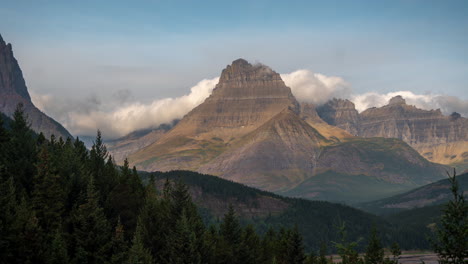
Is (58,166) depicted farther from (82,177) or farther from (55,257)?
(55,257)

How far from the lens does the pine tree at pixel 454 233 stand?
47.8 meters

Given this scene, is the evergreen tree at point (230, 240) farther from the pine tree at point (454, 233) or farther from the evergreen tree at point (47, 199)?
the pine tree at point (454, 233)

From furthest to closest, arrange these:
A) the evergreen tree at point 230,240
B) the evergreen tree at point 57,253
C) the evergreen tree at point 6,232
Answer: the evergreen tree at point 230,240 → the evergreen tree at point 57,253 → the evergreen tree at point 6,232

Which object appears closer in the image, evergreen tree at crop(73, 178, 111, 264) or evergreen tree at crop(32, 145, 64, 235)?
evergreen tree at crop(73, 178, 111, 264)

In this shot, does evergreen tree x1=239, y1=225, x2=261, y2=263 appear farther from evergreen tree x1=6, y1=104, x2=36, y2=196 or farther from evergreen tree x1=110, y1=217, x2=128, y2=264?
evergreen tree x1=6, y1=104, x2=36, y2=196

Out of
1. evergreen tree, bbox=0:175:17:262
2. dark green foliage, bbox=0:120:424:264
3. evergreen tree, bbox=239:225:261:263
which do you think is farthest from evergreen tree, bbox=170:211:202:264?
evergreen tree, bbox=239:225:261:263

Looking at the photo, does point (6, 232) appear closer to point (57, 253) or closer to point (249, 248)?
point (57, 253)

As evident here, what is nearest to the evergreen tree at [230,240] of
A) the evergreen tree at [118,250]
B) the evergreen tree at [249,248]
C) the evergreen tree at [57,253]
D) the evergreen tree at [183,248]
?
the evergreen tree at [249,248]

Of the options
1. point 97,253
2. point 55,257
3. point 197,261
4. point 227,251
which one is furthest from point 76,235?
point 227,251

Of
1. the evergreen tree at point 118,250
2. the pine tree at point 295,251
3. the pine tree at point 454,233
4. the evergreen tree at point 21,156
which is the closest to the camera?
the pine tree at point 454,233

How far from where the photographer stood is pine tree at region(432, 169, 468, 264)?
157 ft

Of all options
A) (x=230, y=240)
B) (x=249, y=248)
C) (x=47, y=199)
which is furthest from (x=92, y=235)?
(x=249, y=248)

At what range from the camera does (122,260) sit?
79938 mm

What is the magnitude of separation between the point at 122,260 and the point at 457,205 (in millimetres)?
50726
